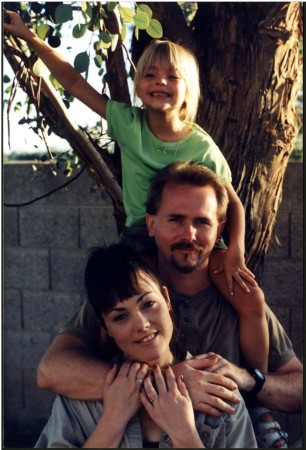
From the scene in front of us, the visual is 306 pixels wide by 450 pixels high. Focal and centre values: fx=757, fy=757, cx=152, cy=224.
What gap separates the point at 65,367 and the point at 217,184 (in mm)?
752

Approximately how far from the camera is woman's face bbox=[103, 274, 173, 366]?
7.13 ft

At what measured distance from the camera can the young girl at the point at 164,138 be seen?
2.46m

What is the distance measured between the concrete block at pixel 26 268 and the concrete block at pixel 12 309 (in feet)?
0.13

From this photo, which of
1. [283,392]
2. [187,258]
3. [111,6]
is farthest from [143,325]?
[111,6]

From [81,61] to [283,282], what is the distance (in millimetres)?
1771

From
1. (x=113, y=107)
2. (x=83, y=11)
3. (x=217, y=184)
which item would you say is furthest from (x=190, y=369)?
(x=83, y=11)

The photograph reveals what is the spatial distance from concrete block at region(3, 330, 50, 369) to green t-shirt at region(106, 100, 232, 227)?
1707 mm

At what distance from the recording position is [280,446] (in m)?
2.45

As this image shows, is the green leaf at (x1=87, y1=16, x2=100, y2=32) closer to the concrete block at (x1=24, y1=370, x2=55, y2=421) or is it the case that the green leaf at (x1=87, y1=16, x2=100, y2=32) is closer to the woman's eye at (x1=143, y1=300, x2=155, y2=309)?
the woman's eye at (x1=143, y1=300, x2=155, y2=309)

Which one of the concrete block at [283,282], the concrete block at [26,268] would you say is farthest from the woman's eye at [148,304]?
the concrete block at [26,268]

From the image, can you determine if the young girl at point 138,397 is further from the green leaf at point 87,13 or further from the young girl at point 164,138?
the green leaf at point 87,13

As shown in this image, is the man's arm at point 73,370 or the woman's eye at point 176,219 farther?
the woman's eye at point 176,219

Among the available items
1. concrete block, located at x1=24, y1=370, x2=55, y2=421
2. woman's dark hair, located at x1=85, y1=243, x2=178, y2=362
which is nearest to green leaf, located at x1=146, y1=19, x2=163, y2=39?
woman's dark hair, located at x1=85, y1=243, x2=178, y2=362

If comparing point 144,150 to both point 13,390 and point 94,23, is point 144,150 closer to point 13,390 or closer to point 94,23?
point 94,23
